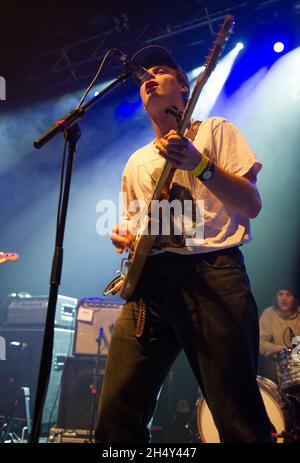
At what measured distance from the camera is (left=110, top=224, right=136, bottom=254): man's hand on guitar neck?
257cm

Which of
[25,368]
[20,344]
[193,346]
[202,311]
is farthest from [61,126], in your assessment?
[25,368]

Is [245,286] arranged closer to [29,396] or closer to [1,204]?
[29,396]

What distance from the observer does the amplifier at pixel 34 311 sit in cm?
692

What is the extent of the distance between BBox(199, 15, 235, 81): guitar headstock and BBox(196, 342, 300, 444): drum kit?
369cm

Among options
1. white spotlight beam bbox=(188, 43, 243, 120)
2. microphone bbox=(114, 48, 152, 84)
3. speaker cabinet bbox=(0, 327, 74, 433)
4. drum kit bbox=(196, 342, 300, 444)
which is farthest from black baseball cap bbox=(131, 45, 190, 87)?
white spotlight beam bbox=(188, 43, 243, 120)

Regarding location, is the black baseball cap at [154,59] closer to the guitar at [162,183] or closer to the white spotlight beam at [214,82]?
the guitar at [162,183]

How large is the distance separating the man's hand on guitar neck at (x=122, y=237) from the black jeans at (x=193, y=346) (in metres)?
0.29

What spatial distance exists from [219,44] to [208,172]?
0.73 m

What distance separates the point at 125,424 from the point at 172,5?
699 centimetres

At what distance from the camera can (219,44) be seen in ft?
7.23

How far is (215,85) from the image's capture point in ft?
27.7

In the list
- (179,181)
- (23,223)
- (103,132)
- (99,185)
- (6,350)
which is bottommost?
(6,350)

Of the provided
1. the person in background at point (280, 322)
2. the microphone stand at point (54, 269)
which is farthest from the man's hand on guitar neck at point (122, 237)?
the person in background at point (280, 322)

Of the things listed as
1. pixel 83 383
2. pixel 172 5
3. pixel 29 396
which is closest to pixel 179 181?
pixel 83 383
